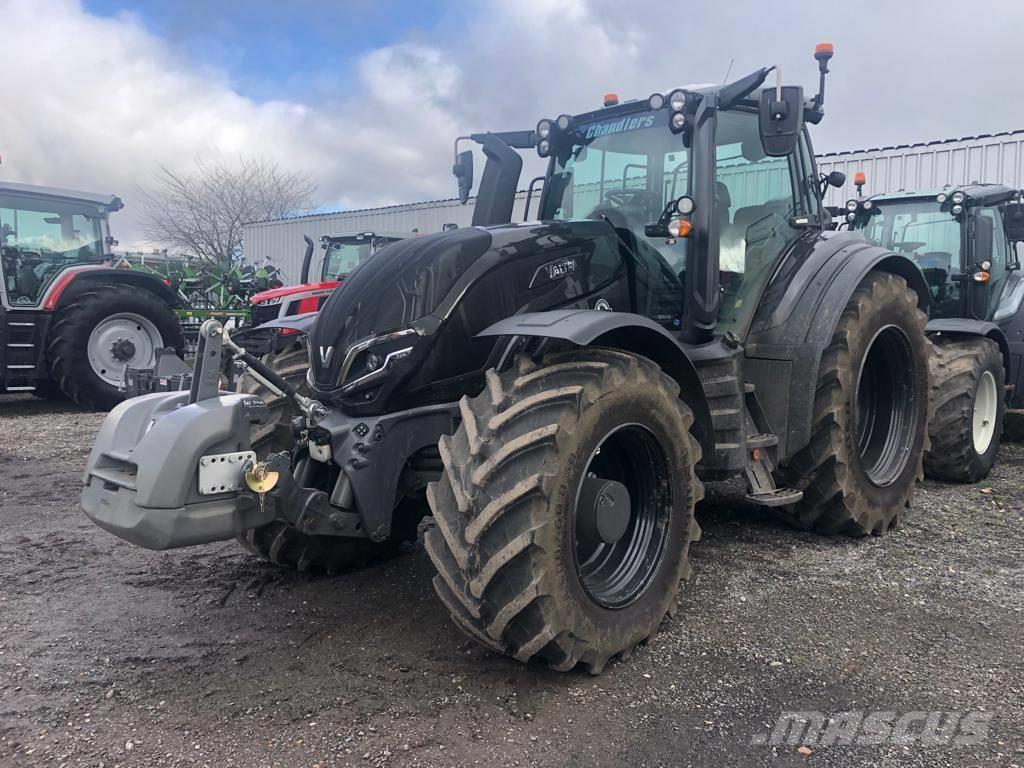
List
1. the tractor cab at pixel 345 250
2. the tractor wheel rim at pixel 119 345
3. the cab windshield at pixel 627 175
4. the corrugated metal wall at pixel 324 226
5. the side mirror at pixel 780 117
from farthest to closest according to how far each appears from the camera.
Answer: the corrugated metal wall at pixel 324 226, the tractor cab at pixel 345 250, the tractor wheel rim at pixel 119 345, the cab windshield at pixel 627 175, the side mirror at pixel 780 117

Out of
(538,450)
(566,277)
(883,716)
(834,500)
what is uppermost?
(566,277)

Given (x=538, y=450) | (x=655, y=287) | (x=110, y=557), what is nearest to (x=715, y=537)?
(x=655, y=287)

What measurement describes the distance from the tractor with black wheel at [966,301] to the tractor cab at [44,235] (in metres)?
9.02

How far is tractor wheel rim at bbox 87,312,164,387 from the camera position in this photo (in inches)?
395

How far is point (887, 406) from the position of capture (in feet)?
17.1

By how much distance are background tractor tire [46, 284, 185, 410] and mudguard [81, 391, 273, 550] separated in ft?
24.2

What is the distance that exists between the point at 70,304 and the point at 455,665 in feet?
28.0

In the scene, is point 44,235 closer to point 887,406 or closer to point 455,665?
point 455,665

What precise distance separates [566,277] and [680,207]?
2.23 ft

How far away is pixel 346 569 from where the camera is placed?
422cm

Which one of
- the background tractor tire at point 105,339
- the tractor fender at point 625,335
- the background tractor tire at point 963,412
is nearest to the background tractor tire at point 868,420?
the tractor fender at point 625,335

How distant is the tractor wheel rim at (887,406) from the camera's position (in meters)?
5.04

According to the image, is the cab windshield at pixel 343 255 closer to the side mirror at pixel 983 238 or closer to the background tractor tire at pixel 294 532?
the side mirror at pixel 983 238

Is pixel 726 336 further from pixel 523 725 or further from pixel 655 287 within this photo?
pixel 523 725
